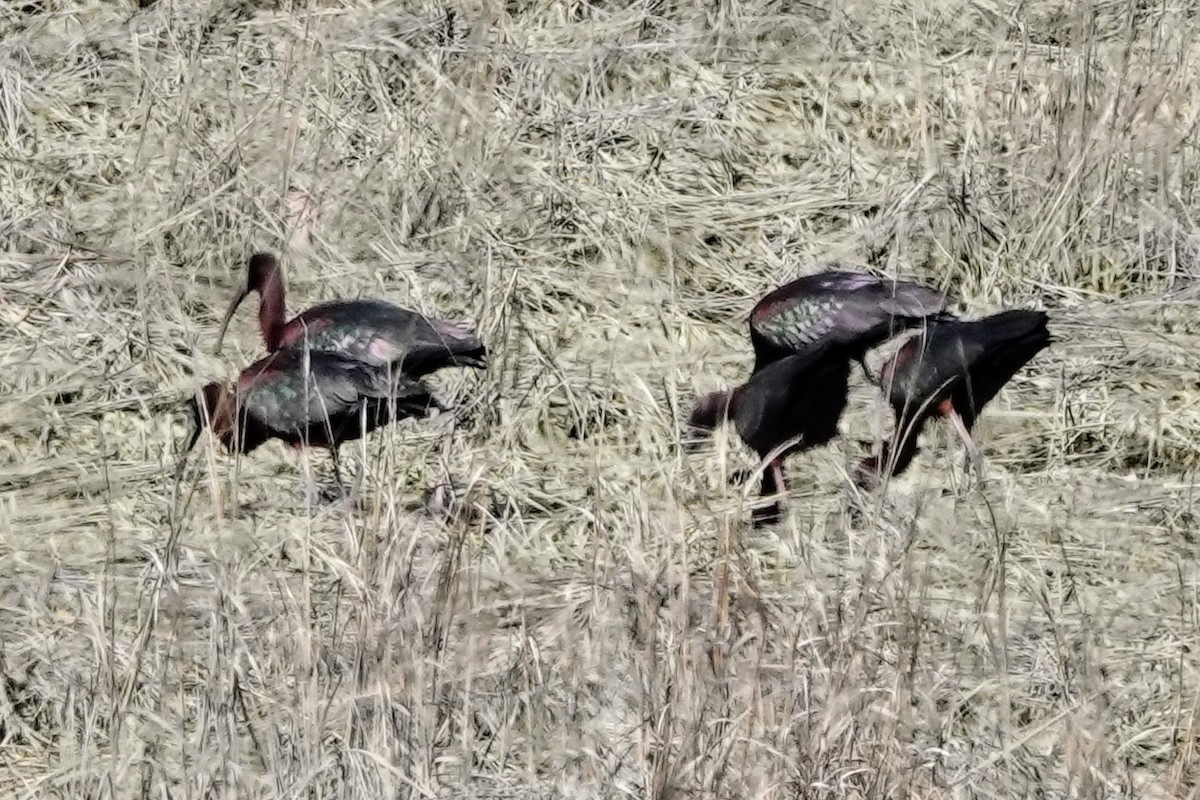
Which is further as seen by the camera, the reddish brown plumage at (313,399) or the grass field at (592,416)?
the reddish brown plumage at (313,399)

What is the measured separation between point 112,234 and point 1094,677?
3.72 meters

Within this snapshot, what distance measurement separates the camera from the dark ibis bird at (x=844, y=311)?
4812mm

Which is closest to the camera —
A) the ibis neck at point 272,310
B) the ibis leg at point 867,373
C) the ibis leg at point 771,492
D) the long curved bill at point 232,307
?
the ibis leg at point 771,492

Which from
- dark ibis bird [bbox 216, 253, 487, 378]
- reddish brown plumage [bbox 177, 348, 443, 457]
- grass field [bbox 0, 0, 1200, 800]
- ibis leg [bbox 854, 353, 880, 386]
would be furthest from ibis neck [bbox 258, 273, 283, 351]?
ibis leg [bbox 854, 353, 880, 386]

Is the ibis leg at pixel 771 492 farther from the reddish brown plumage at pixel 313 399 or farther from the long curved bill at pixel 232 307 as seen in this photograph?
the long curved bill at pixel 232 307

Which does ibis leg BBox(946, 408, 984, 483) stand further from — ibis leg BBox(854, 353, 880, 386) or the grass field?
ibis leg BBox(854, 353, 880, 386)

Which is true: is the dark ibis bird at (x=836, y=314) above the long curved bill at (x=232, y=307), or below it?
above

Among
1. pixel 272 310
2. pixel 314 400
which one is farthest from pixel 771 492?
pixel 272 310

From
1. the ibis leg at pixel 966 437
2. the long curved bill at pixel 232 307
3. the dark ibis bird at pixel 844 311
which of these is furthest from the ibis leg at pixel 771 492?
the long curved bill at pixel 232 307

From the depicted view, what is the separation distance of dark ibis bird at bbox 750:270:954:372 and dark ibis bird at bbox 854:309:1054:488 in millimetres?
73

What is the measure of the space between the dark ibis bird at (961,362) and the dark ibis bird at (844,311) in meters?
0.07

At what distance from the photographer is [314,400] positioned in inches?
186

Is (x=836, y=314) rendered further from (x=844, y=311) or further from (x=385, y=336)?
(x=385, y=336)

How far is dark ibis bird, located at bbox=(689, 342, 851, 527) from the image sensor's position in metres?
4.84
